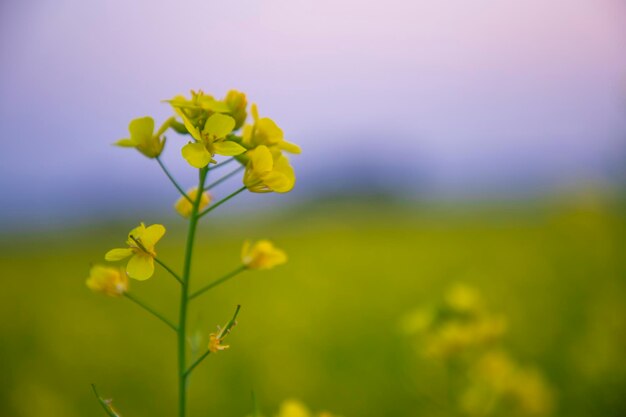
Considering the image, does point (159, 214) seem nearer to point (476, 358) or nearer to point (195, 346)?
point (476, 358)

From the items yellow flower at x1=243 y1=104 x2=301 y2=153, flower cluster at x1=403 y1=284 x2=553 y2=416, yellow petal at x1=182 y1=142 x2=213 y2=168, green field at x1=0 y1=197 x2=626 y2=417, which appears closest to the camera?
yellow petal at x1=182 y1=142 x2=213 y2=168

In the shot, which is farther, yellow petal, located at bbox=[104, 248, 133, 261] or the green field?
the green field

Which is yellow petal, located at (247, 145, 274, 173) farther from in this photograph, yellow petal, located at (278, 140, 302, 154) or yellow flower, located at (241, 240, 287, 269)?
yellow flower, located at (241, 240, 287, 269)

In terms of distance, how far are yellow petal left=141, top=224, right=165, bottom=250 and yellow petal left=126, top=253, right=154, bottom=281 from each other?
0.11ft

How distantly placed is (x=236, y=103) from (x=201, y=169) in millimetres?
202

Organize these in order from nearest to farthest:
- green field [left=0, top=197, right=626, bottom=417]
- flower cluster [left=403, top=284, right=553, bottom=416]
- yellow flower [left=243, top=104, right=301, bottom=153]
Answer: yellow flower [left=243, top=104, right=301, bottom=153]
flower cluster [left=403, top=284, right=553, bottom=416]
green field [left=0, top=197, right=626, bottom=417]

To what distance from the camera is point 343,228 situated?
9.60 metres

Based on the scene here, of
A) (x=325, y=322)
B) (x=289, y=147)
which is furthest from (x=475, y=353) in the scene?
(x=325, y=322)

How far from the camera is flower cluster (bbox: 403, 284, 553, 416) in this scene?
2.19m

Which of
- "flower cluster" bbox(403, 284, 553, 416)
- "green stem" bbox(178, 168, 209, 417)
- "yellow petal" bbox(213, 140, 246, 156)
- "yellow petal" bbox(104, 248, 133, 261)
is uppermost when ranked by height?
"yellow petal" bbox(213, 140, 246, 156)

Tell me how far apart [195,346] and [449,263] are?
5.18 meters

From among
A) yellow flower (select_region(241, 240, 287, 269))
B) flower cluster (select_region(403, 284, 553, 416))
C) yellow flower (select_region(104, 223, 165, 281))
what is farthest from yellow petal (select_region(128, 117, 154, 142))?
flower cluster (select_region(403, 284, 553, 416))

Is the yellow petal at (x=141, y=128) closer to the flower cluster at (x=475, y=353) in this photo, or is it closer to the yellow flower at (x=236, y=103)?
the yellow flower at (x=236, y=103)

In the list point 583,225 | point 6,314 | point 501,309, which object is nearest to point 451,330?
point 501,309
